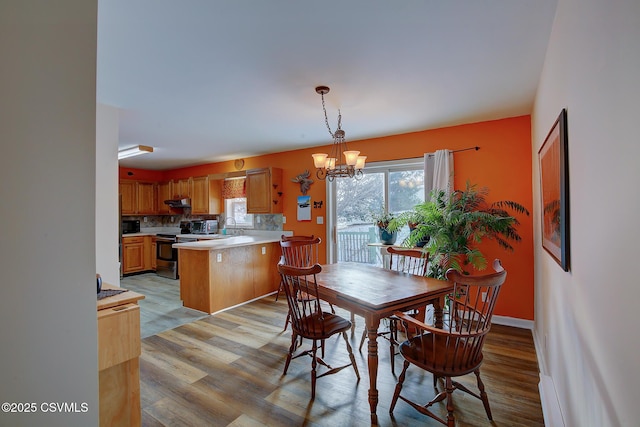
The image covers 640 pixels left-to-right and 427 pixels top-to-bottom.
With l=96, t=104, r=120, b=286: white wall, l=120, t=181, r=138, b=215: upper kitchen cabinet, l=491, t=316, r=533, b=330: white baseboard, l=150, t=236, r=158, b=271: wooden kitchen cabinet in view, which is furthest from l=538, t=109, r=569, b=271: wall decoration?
l=120, t=181, r=138, b=215: upper kitchen cabinet

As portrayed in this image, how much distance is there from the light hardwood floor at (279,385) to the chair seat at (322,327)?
1.44 feet

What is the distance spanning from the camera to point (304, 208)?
16.7 feet

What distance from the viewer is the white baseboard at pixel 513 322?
132 inches

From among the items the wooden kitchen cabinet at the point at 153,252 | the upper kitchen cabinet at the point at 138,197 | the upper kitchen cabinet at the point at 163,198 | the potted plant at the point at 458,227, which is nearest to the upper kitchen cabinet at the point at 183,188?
the upper kitchen cabinet at the point at 163,198

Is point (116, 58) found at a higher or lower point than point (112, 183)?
higher

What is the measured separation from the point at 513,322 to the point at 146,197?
7.53m

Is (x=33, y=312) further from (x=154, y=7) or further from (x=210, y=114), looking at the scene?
(x=210, y=114)

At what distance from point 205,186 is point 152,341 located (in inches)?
149

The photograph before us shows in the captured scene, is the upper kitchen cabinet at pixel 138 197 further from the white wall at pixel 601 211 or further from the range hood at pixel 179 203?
the white wall at pixel 601 211

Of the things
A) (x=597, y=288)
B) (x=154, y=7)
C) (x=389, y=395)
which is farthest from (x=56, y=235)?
(x=389, y=395)

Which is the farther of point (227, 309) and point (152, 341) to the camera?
point (227, 309)

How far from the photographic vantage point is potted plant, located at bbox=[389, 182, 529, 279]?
3051mm

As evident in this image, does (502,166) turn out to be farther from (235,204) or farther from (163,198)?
(163,198)

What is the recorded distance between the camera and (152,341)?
10.3 ft
